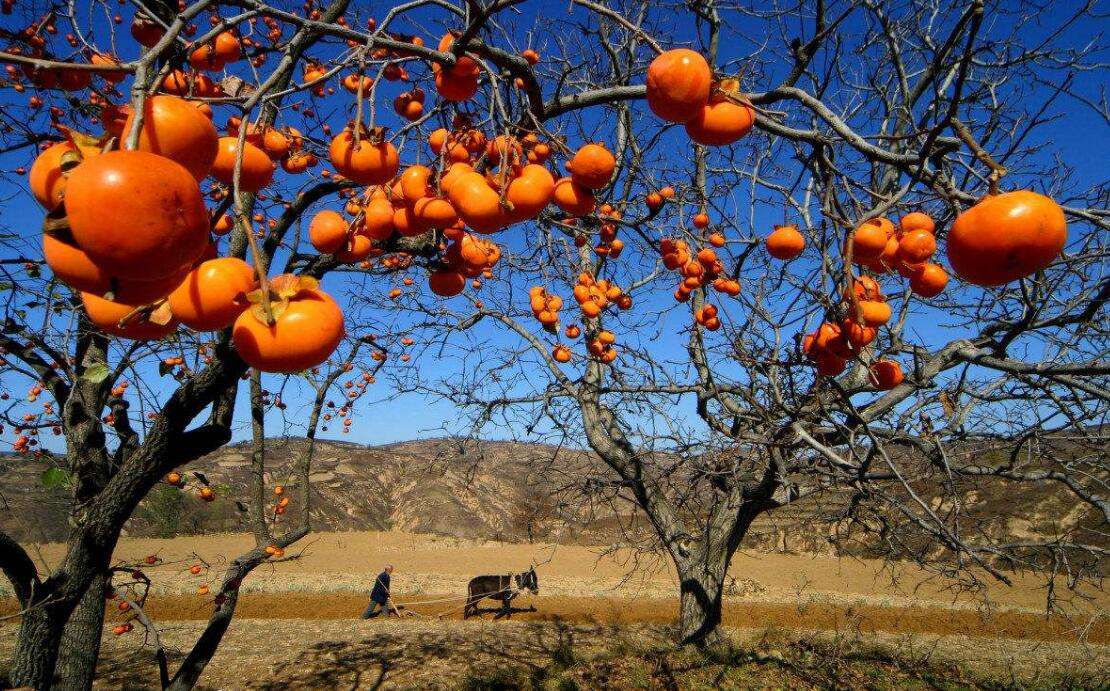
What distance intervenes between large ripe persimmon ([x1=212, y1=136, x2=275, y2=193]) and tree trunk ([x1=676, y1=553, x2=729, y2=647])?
7.10 metres

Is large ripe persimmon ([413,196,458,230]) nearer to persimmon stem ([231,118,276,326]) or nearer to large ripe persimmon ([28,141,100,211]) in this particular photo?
persimmon stem ([231,118,276,326])

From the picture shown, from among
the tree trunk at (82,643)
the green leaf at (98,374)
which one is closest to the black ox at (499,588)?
the tree trunk at (82,643)

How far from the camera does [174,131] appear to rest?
2.73 ft

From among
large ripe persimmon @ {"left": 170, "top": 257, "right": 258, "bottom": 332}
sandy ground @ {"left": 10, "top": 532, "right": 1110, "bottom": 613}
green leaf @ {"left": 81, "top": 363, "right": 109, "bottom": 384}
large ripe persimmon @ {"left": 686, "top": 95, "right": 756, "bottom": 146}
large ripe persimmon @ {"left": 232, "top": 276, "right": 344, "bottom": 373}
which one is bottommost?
sandy ground @ {"left": 10, "top": 532, "right": 1110, "bottom": 613}

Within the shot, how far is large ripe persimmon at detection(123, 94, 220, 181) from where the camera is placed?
0.82m

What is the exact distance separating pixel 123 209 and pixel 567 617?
41.4 feet

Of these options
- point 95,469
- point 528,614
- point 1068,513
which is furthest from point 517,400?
point 1068,513

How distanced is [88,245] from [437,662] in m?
8.60

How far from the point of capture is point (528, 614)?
1242cm

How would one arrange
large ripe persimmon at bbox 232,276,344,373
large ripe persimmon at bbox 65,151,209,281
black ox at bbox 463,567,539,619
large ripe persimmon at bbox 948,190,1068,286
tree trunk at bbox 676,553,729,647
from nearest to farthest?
large ripe persimmon at bbox 65,151,209,281
large ripe persimmon at bbox 232,276,344,373
large ripe persimmon at bbox 948,190,1068,286
tree trunk at bbox 676,553,729,647
black ox at bbox 463,567,539,619

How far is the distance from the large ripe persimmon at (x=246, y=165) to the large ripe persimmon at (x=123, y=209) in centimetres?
60

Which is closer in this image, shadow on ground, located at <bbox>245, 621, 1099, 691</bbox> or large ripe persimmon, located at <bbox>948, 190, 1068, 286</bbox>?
large ripe persimmon, located at <bbox>948, 190, 1068, 286</bbox>

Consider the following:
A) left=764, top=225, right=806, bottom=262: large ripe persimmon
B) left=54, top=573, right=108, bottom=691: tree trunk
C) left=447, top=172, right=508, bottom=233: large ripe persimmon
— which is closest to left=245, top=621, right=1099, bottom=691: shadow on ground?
left=54, top=573, right=108, bottom=691: tree trunk

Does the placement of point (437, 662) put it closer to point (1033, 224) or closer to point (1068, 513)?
point (1033, 224)
